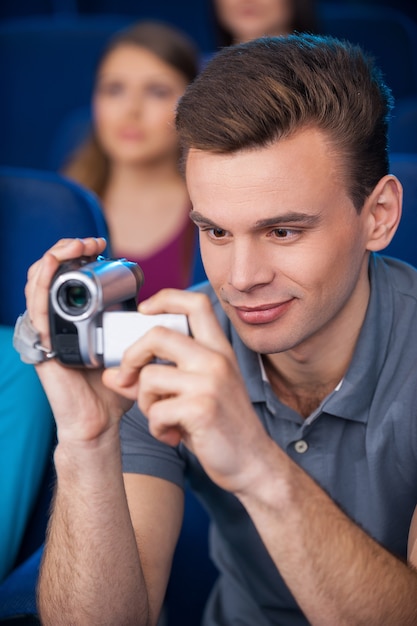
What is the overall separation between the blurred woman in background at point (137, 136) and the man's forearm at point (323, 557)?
1.50 m

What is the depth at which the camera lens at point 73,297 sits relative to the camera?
0.85 meters

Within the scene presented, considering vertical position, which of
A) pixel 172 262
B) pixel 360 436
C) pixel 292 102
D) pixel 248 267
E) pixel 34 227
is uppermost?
pixel 292 102

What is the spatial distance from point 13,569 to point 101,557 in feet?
1.12

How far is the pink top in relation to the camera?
7.39ft

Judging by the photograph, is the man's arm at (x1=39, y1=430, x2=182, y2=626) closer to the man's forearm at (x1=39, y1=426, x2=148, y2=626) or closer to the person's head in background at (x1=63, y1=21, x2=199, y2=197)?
the man's forearm at (x1=39, y1=426, x2=148, y2=626)

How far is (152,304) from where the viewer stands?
84cm

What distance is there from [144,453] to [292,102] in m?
0.47

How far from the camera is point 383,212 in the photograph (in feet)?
3.85

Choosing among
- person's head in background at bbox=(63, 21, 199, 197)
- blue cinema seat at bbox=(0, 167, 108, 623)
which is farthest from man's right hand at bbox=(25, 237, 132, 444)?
person's head in background at bbox=(63, 21, 199, 197)

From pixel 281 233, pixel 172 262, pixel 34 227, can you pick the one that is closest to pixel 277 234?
pixel 281 233

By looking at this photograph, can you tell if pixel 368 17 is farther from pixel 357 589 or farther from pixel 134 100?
pixel 357 589

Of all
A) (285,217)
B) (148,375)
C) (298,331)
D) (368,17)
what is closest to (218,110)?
(285,217)

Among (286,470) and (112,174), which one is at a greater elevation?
(286,470)

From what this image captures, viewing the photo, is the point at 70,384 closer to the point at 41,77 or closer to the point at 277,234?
the point at 277,234
